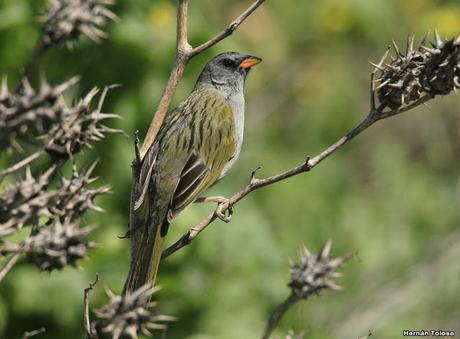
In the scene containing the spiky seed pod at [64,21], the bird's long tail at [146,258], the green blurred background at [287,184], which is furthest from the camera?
the green blurred background at [287,184]

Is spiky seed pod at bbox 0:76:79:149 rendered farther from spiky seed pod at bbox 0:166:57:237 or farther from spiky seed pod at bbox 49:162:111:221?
spiky seed pod at bbox 49:162:111:221

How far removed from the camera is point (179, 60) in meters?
3.28

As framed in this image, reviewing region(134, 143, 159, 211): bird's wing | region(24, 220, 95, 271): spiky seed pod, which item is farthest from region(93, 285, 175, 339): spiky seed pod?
region(134, 143, 159, 211): bird's wing

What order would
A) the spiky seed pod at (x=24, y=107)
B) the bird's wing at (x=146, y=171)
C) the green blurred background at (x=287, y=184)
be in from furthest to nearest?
the green blurred background at (x=287, y=184)
the bird's wing at (x=146, y=171)
the spiky seed pod at (x=24, y=107)

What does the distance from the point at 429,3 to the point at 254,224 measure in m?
5.28

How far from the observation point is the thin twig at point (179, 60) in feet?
10.4

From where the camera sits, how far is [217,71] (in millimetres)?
5902

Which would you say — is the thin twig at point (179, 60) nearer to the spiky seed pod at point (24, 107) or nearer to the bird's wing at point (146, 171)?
the bird's wing at point (146, 171)

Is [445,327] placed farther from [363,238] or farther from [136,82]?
[136,82]

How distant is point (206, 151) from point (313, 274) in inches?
75.1

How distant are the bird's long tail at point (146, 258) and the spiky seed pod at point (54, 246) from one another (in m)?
0.87

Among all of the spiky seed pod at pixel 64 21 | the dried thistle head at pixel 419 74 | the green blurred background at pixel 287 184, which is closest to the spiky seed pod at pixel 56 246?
the spiky seed pod at pixel 64 21

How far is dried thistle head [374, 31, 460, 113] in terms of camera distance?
126 inches

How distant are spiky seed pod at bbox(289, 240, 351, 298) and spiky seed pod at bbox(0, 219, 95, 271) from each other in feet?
3.36
